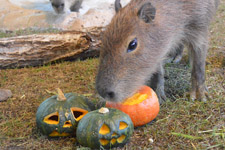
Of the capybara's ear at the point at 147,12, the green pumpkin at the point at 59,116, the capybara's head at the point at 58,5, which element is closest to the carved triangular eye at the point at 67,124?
the green pumpkin at the point at 59,116

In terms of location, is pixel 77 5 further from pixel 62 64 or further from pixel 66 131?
pixel 66 131

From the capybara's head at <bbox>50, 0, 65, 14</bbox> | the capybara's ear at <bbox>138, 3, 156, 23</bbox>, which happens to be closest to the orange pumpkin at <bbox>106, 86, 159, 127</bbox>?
the capybara's ear at <bbox>138, 3, 156, 23</bbox>

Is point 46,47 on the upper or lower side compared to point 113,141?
lower

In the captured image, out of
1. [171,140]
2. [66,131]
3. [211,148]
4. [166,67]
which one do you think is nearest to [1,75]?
[66,131]

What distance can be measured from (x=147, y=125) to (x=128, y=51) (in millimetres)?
813

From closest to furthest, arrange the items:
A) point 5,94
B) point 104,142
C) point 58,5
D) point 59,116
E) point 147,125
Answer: point 104,142
point 59,116
point 147,125
point 5,94
point 58,5

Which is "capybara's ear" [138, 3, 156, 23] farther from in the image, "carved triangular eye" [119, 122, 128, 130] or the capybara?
"carved triangular eye" [119, 122, 128, 130]

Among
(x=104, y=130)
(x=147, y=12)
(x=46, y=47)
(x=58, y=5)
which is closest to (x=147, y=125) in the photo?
(x=104, y=130)

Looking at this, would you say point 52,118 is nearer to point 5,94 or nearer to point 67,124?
point 67,124

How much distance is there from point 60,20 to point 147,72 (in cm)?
504

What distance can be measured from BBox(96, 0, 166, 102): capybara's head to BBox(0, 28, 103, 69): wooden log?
2214mm

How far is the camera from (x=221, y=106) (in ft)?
10.1

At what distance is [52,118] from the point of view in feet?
8.86

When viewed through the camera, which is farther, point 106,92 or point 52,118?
point 52,118
